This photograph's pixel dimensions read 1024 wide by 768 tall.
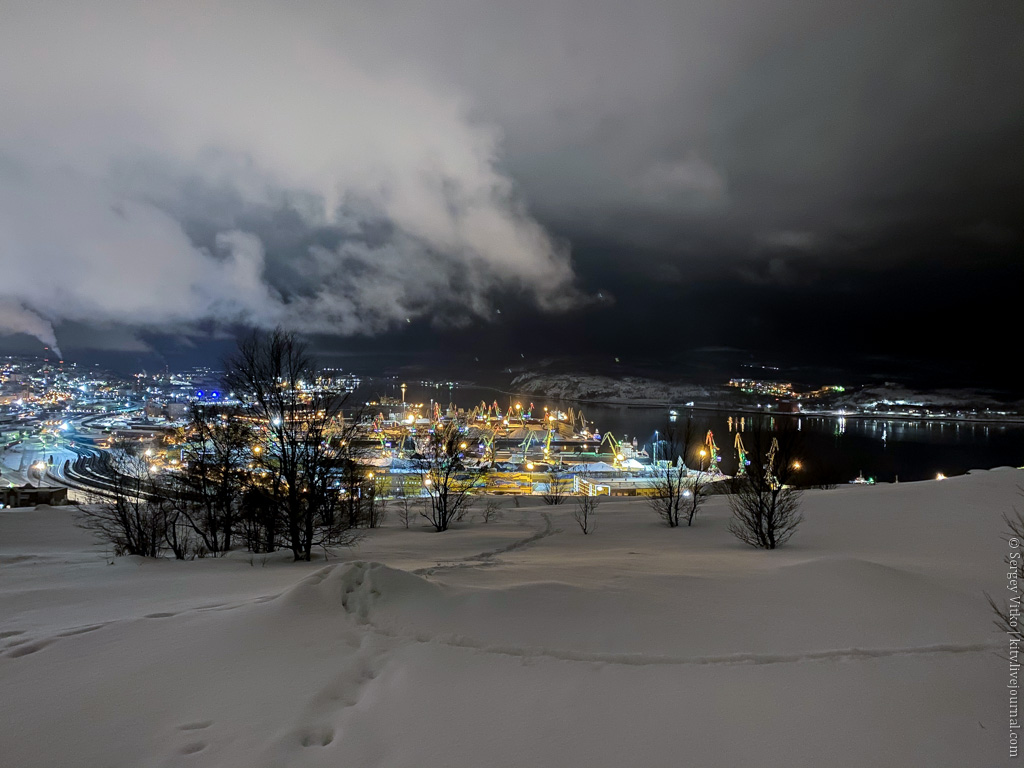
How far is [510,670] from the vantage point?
4148mm

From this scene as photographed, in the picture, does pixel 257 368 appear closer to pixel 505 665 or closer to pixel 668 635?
pixel 505 665

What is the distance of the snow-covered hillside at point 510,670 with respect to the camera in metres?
3.16

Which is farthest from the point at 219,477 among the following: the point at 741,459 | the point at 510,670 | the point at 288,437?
the point at 741,459

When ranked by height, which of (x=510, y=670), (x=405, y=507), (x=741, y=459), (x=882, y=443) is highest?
(x=510, y=670)

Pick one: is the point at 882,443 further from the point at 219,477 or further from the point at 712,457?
the point at 219,477

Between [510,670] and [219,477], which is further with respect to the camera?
[219,477]

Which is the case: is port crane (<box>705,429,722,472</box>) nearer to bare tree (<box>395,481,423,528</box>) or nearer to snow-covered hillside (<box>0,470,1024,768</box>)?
bare tree (<box>395,481,423,528</box>)

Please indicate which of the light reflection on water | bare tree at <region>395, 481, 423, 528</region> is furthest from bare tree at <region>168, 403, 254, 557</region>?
the light reflection on water

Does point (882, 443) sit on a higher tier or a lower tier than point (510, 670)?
lower

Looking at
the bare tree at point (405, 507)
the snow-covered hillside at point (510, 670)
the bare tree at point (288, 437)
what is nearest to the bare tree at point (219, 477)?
the bare tree at point (288, 437)

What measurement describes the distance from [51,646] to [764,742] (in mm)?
6223

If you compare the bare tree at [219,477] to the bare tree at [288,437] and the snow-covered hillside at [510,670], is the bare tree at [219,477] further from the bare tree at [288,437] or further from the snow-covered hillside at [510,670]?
the snow-covered hillside at [510,670]

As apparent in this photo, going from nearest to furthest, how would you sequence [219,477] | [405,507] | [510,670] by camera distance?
[510,670] < [219,477] < [405,507]

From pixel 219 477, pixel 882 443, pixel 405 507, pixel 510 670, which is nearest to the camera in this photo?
pixel 510 670
